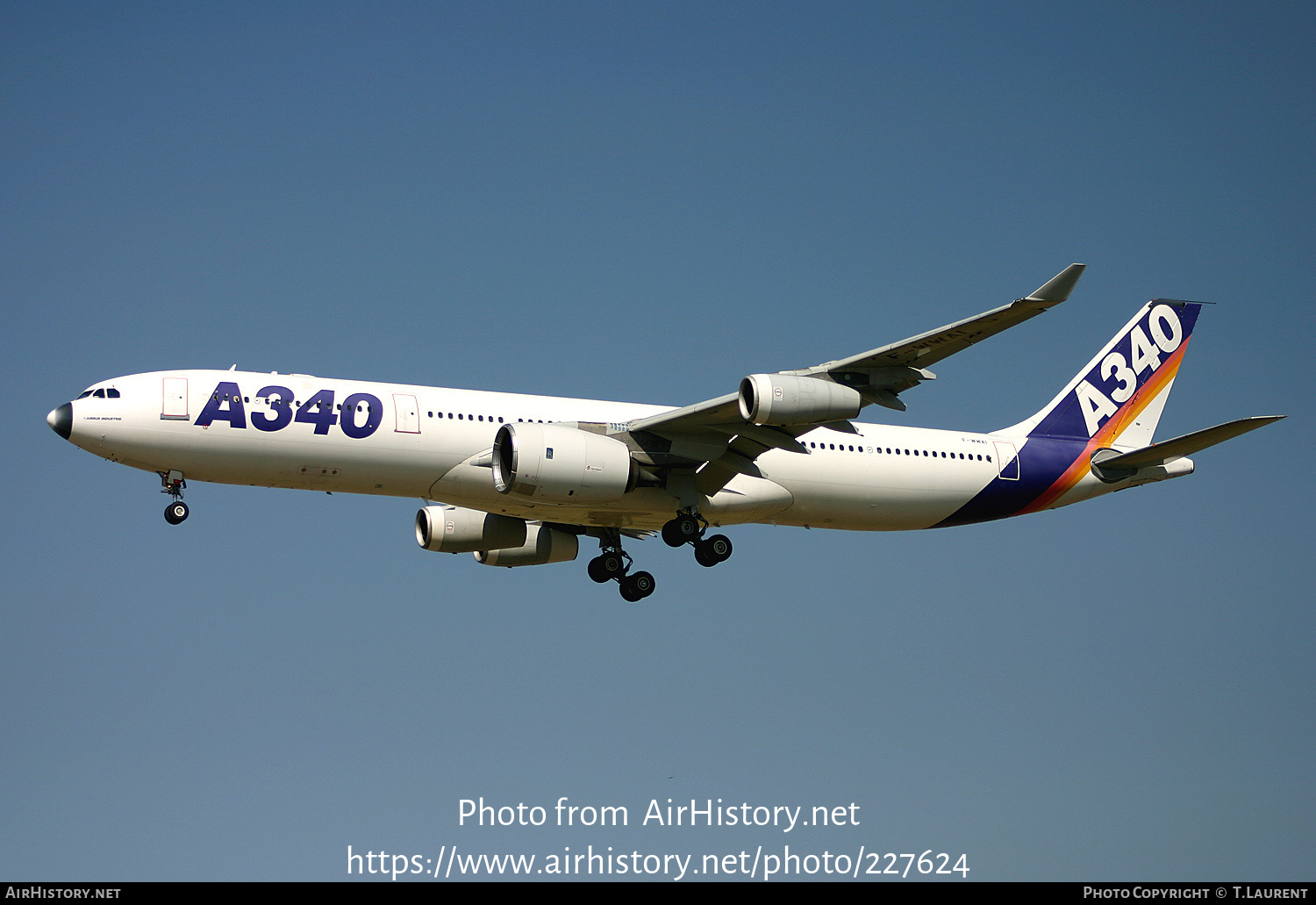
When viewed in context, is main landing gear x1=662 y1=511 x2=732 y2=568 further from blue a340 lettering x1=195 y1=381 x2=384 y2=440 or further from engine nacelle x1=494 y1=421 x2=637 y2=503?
blue a340 lettering x1=195 y1=381 x2=384 y2=440

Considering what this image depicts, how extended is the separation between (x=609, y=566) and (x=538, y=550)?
2.20 meters

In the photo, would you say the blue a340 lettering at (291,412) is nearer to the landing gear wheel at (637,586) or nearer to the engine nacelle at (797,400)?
the engine nacelle at (797,400)

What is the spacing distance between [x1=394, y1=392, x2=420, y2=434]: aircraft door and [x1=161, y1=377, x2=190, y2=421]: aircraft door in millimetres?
4583

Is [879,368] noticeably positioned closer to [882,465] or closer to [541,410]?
[882,465]

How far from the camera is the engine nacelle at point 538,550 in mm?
37375

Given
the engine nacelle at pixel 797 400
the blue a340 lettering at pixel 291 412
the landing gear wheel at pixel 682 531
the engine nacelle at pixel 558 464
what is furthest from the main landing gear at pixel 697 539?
the blue a340 lettering at pixel 291 412

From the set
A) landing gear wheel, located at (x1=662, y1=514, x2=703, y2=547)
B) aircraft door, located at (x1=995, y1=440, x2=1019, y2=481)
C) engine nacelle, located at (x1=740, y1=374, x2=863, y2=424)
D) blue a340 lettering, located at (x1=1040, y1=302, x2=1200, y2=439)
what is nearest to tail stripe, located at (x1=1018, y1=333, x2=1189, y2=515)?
blue a340 lettering, located at (x1=1040, y1=302, x2=1200, y2=439)

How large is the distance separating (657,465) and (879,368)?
6.09 m

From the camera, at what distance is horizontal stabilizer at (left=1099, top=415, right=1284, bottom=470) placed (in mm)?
30031

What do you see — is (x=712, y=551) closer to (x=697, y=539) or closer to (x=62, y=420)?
(x=697, y=539)

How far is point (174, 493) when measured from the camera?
30953mm

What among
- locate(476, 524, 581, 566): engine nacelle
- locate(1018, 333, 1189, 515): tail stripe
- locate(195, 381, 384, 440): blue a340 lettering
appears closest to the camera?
locate(195, 381, 384, 440): blue a340 lettering

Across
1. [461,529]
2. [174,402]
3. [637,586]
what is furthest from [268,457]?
[637,586]
